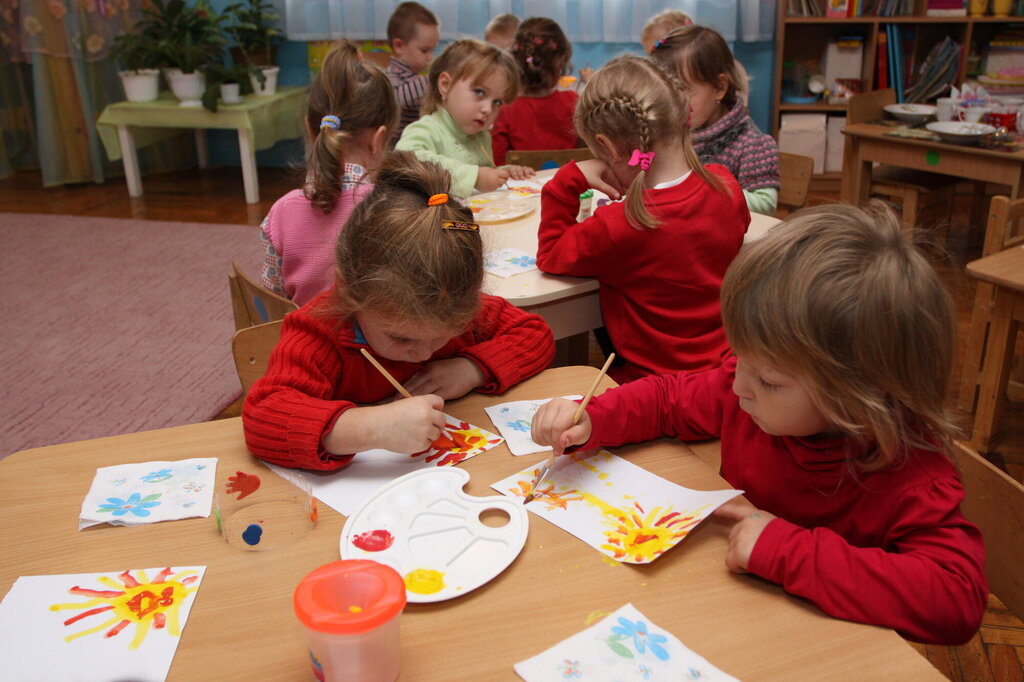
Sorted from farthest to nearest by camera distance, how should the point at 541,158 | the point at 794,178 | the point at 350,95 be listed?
the point at 541,158
the point at 794,178
the point at 350,95

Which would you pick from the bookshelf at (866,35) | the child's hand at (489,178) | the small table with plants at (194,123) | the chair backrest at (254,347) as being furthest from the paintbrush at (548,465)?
the bookshelf at (866,35)

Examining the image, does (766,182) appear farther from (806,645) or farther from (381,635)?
(381,635)

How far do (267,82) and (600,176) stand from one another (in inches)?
145

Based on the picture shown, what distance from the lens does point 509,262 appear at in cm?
182

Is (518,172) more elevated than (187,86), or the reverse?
(187,86)

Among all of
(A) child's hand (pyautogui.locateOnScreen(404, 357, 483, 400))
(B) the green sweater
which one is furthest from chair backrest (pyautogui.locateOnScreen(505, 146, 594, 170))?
(A) child's hand (pyautogui.locateOnScreen(404, 357, 483, 400))

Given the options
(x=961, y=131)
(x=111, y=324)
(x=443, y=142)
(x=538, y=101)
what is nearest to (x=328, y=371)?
(x=443, y=142)

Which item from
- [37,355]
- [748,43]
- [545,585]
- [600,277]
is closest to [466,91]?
[600,277]

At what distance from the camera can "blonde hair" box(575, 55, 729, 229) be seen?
5.45 ft

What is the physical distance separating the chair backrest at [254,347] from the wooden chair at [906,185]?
2908 millimetres

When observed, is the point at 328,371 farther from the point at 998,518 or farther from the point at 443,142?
Result: the point at 443,142

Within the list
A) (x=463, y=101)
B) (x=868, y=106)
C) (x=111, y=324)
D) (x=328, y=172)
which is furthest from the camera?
(x=868, y=106)

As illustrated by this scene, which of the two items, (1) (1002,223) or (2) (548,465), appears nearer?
(2) (548,465)

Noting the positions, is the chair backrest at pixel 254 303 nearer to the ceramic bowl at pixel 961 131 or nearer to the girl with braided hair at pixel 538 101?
the girl with braided hair at pixel 538 101
